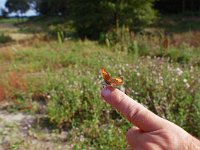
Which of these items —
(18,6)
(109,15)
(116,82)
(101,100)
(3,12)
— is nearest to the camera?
(116,82)

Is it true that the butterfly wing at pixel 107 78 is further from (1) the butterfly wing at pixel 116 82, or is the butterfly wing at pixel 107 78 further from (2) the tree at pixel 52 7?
(2) the tree at pixel 52 7

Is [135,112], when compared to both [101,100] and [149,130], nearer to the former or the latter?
[149,130]

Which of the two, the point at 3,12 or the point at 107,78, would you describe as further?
the point at 3,12

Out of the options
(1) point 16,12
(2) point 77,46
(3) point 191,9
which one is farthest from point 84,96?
(1) point 16,12

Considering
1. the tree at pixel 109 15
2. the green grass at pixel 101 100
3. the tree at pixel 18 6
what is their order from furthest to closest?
the tree at pixel 18 6, the tree at pixel 109 15, the green grass at pixel 101 100

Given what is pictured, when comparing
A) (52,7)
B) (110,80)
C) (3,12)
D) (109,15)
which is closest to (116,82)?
(110,80)

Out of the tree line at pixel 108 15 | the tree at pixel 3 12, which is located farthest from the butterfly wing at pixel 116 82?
the tree at pixel 3 12

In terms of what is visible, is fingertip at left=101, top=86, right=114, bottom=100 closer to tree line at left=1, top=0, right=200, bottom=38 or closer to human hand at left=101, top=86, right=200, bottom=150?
human hand at left=101, top=86, right=200, bottom=150
